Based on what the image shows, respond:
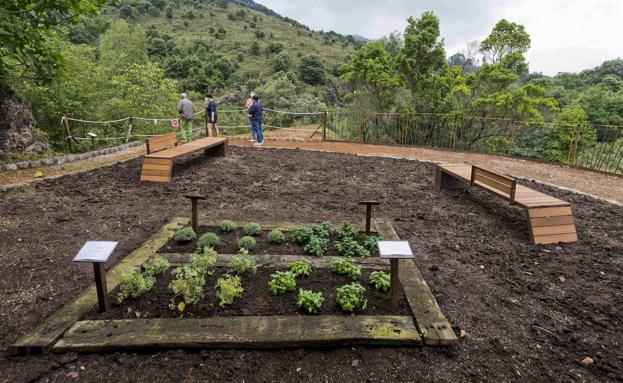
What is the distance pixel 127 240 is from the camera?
4.00 metres

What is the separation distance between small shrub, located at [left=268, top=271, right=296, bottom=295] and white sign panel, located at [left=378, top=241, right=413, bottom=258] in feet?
2.85

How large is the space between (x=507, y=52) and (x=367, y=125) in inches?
291

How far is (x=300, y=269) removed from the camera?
3086 mm

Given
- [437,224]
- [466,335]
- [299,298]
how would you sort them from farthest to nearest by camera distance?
[437,224] → [299,298] → [466,335]

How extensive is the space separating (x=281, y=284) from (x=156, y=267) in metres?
1.13

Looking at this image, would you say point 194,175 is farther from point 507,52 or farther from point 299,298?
point 507,52

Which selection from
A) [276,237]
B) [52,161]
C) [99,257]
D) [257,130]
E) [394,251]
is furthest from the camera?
[257,130]

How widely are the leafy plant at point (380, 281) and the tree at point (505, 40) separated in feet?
55.1

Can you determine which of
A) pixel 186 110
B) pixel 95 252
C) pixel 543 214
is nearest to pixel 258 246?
pixel 95 252

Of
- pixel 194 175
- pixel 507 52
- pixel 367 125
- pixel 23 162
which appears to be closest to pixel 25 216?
pixel 194 175

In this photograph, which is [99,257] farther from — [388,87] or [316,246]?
[388,87]

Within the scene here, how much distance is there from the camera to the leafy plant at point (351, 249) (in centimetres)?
Answer: 353

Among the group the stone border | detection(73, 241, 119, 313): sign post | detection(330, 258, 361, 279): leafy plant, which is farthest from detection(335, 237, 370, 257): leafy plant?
the stone border

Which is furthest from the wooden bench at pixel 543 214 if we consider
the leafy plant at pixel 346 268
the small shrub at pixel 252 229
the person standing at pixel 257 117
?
the person standing at pixel 257 117
